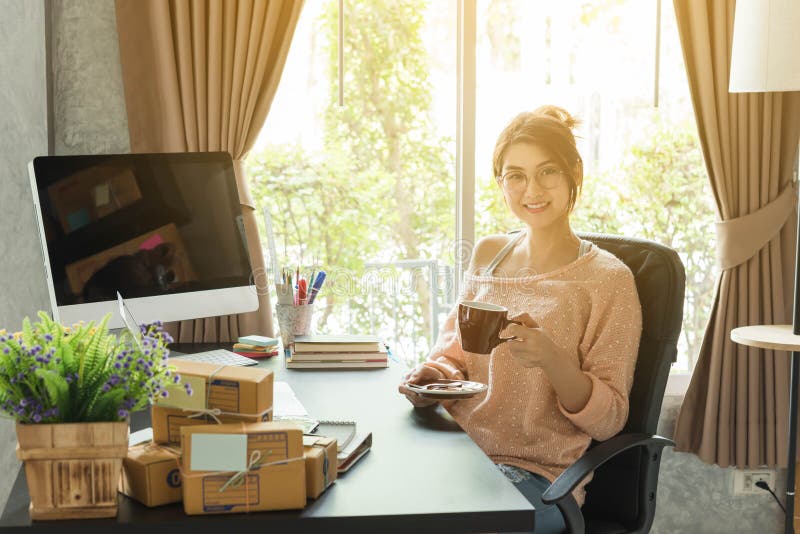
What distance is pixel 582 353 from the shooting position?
1659 millimetres

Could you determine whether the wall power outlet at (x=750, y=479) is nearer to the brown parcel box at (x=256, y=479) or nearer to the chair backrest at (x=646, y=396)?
the chair backrest at (x=646, y=396)

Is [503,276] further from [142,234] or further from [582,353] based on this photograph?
[142,234]

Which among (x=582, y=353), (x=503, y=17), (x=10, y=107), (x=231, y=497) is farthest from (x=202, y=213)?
(x=503, y=17)

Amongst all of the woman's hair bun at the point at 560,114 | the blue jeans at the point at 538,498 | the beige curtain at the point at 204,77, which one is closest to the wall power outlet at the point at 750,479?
the blue jeans at the point at 538,498

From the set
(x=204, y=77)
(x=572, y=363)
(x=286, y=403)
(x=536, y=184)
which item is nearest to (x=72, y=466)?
(x=286, y=403)

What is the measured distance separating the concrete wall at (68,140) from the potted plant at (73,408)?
3.19 ft

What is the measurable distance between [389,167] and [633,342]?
1.23m

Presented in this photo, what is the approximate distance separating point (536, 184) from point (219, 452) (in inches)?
39.9

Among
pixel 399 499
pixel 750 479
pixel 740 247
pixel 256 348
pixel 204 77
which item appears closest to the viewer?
pixel 399 499

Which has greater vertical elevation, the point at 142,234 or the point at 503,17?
the point at 503,17

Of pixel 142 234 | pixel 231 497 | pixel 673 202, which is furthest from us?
pixel 673 202

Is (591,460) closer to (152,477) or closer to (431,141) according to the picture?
(152,477)

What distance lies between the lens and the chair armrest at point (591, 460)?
135cm

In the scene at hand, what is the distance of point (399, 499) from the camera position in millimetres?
1051
